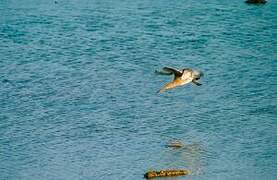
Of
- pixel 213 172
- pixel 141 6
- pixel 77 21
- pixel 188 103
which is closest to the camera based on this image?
pixel 213 172

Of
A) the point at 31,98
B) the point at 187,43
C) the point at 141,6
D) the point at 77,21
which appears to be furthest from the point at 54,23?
the point at 31,98

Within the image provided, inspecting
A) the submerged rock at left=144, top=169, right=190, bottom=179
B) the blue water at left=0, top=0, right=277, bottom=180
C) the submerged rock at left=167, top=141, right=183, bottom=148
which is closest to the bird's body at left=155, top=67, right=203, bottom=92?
the submerged rock at left=144, top=169, right=190, bottom=179

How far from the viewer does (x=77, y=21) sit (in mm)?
57656

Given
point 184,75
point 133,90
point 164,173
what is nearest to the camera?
point 184,75

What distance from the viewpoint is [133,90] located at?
41.6 meters

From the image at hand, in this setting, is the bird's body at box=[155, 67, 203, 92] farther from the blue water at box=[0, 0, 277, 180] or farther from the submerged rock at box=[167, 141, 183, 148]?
the submerged rock at box=[167, 141, 183, 148]

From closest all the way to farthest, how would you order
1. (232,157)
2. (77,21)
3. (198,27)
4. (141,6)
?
1. (232,157)
2. (198,27)
3. (77,21)
4. (141,6)

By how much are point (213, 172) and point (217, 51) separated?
20966 mm

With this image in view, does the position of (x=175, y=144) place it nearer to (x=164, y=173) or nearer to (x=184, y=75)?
(x=164, y=173)

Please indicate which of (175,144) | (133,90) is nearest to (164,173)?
(175,144)

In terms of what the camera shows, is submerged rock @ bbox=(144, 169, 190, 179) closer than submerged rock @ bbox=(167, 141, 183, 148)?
Yes

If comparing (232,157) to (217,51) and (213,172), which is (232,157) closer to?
(213,172)

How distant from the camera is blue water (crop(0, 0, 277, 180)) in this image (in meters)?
30.9

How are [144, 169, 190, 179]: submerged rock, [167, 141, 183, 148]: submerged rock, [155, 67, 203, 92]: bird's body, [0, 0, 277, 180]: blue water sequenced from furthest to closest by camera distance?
[167, 141, 183, 148]: submerged rock, [0, 0, 277, 180]: blue water, [144, 169, 190, 179]: submerged rock, [155, 67, 203, 92]: bird's body
